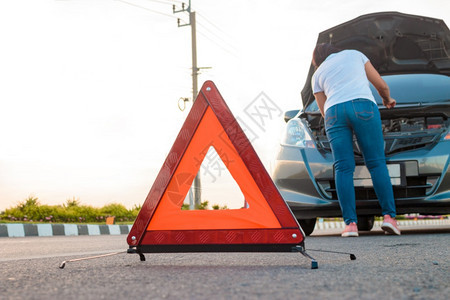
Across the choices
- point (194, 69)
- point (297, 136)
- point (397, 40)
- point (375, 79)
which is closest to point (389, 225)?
point (375, 79)

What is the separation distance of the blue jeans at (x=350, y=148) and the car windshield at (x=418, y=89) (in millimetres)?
990

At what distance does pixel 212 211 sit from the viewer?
9.57 feet

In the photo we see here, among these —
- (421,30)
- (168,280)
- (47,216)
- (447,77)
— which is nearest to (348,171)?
(447,77)

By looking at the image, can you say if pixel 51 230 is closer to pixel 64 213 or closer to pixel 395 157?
pixel 64 213

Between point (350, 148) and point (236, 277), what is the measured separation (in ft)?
9.32

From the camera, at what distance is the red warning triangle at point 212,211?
2.83 m

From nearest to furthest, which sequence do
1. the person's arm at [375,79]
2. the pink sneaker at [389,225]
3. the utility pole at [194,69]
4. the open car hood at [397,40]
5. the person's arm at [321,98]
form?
the pink sneaker at [389,225] < the person's arm at [375,79] < the person's arm at [321,98] < the open car hood at [397,40] < the utility pole at [194,69]

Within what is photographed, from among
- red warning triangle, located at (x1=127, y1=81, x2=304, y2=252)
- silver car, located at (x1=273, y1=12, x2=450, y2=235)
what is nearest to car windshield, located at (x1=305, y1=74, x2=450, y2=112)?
silver car, located at (x1=273, y1=12, x2=450, y2=235)

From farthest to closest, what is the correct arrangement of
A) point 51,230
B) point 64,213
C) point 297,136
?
point 64,213, point 51,230, point 297,136

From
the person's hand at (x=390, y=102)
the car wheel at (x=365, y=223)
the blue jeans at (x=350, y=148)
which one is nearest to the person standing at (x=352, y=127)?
the blue jeans at (x=350, y=148)

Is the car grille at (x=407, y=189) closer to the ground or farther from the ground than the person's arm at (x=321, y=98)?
closer to the ground

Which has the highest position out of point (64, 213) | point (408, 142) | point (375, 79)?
point (375, 79)

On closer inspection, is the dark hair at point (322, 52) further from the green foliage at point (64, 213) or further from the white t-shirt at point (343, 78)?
the green foliage at point (64, 213)

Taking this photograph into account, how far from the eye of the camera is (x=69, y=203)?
16250 millimetres
